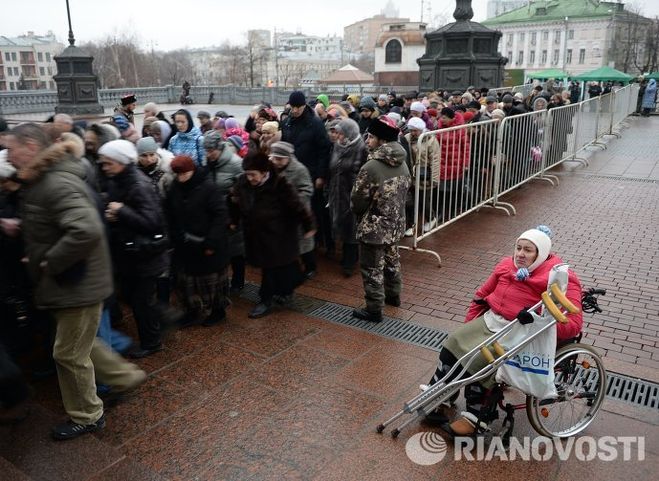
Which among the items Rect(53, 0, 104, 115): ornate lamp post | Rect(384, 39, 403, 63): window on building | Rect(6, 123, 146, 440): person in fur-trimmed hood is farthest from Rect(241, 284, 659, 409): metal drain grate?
Rect(384, 39, 403, 63): window on building

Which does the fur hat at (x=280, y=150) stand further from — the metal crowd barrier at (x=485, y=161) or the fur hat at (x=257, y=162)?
the metal crowd barrier at (x=485, y=161)

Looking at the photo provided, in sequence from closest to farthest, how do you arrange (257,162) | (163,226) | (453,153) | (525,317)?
(525,317) < (163,226) < (257,162) < (453,153)

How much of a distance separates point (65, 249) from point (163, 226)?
1.29 meters

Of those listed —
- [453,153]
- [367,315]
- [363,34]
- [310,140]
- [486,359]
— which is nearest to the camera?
[486,359]

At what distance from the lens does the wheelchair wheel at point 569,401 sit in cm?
347

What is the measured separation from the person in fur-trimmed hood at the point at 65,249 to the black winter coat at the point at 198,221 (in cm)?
130

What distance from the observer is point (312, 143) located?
7.02m

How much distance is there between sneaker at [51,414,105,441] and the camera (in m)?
3.72

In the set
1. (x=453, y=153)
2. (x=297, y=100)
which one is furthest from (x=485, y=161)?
(x=297, y=100)

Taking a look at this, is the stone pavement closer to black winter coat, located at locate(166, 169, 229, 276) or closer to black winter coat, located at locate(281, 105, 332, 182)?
black winter coat, located at locate(166, 169, 229, 276)

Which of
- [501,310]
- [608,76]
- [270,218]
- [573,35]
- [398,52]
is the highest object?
[573,35]

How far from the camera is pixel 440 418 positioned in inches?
150

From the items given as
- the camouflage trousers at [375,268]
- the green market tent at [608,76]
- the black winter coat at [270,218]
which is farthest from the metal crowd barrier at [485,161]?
the green market tent at [608,76]

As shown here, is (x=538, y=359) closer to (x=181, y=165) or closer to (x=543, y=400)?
(x=543, y=400)
